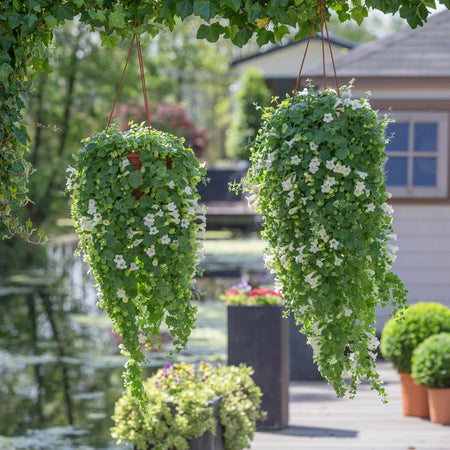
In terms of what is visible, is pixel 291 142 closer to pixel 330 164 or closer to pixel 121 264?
pixel 330 164

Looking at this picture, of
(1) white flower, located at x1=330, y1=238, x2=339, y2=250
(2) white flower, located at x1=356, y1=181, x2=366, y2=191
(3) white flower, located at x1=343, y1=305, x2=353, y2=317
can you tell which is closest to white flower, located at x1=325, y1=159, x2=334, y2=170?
(2) white flower, located at x1=356, y1=181, x2=366, y2=191

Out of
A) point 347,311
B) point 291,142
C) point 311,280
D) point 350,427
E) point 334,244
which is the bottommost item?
point 350,427

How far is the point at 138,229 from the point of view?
113 inches

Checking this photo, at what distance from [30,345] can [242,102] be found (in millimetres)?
16087

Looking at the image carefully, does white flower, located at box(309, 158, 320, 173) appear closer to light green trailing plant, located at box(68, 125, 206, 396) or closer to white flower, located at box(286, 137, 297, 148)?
white flower, located at box(286, 137, 297, 148)

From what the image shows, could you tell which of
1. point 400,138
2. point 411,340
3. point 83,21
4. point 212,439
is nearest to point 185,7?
point 83,21

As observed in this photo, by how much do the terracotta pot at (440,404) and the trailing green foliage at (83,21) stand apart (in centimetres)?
403

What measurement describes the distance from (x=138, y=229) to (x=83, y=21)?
0.94m

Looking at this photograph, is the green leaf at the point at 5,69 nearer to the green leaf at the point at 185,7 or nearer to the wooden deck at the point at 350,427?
the green leaf at the point at 185,7

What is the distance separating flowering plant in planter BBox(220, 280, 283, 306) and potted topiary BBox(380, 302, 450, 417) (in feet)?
3.39

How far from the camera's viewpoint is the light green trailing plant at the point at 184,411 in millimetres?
4660

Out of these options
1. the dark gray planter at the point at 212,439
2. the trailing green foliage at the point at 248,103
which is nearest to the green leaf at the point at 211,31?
the dark gray planter at the point at 212,439

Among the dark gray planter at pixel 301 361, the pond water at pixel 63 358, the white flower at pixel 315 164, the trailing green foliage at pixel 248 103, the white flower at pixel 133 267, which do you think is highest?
the trailing green foliage at pixel 248 103

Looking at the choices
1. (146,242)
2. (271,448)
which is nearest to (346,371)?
(146,242)
